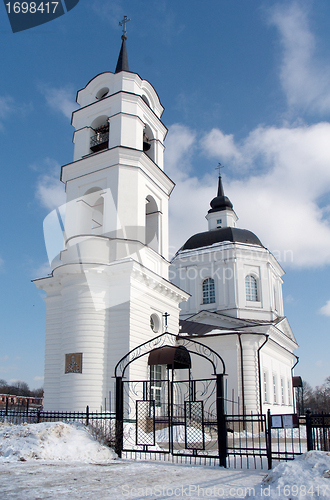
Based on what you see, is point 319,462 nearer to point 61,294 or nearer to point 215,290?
point 61,294

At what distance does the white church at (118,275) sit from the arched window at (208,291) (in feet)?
15.9

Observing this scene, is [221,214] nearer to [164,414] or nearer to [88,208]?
[88,208]

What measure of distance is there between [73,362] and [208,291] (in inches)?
674

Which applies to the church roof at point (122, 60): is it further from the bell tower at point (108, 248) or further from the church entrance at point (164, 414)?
the church entrance at point (164, 414)

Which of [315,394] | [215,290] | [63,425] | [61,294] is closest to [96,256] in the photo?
[61,294]

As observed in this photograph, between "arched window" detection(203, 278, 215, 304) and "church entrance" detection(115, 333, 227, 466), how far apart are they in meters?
9.79

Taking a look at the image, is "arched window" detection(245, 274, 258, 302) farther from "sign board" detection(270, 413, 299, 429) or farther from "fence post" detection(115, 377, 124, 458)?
"sign board" detection(270, 413, 299, 429)

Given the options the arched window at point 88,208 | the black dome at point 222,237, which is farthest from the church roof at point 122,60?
the black dome at point 222,237

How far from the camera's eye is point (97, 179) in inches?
709

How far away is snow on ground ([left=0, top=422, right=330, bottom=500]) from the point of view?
536 centimetres

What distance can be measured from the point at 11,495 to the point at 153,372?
11.4m

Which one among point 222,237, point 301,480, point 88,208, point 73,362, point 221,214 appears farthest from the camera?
point 221,214

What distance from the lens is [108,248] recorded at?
16219 mm

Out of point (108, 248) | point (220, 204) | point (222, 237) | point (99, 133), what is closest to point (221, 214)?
point (220, 204)
